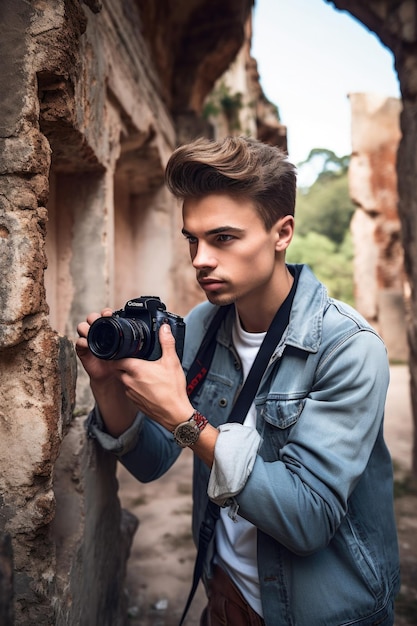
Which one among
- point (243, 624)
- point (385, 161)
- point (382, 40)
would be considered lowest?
point (243, 624)

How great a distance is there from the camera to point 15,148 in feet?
3.90

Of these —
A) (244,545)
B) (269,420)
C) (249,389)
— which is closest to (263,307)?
(249,389)

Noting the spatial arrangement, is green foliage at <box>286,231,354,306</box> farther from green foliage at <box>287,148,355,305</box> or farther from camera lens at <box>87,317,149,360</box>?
camera lens at <box>87,317,149,360</box>

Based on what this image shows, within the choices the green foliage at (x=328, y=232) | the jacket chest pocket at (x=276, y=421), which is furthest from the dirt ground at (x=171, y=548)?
the green foliage at (x=328, y=232)

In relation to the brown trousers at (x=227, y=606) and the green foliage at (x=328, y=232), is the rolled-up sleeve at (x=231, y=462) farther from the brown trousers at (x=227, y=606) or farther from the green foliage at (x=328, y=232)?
the green foliage at (x=328, y=232)

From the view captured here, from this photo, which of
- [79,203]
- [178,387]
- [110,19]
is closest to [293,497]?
[178,387]

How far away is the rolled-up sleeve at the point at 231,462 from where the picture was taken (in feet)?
3.90

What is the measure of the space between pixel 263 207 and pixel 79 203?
100cm

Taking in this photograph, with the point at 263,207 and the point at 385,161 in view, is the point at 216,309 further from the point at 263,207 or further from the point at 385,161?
the point at 385,161

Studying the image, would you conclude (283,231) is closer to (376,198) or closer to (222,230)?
(222,230)

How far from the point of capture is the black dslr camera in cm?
120

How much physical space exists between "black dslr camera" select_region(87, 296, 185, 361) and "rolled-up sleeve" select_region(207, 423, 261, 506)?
0.28 metres

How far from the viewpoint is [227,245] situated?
1.43 metres

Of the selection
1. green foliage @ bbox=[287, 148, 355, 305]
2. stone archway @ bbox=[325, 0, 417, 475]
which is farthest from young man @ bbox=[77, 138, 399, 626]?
green foliage @ bbox=[287, 148, 355, 305]
